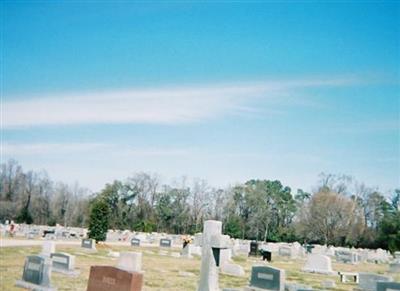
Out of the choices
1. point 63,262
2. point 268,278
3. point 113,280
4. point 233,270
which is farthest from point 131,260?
point 233,270

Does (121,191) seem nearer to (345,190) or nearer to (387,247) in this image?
(345,190)

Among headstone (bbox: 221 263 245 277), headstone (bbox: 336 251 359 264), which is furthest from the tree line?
headstone (bbox: 221 263 245 277)

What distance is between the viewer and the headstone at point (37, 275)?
38.7 ft

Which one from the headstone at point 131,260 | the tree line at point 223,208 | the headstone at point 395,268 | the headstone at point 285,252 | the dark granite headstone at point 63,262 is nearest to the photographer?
the headstone at point 131,260

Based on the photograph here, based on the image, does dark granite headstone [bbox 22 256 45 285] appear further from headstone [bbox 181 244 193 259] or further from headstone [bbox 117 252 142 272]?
headstone [bbox 181 244 193 259]

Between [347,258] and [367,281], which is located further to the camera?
[347,258]

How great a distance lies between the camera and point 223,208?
7862 cm

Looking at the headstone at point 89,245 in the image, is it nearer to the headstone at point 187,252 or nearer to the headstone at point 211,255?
the headstone at point 187,252

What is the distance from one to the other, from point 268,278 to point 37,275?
736 centimetres

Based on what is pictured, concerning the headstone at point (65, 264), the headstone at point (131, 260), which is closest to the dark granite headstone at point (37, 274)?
the headstone at point (65, 264)

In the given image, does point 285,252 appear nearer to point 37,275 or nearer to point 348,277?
point 348,277

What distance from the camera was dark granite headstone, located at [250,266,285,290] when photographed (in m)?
13.5

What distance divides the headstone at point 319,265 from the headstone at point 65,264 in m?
13.7

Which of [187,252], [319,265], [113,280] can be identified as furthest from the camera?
[187,252]
